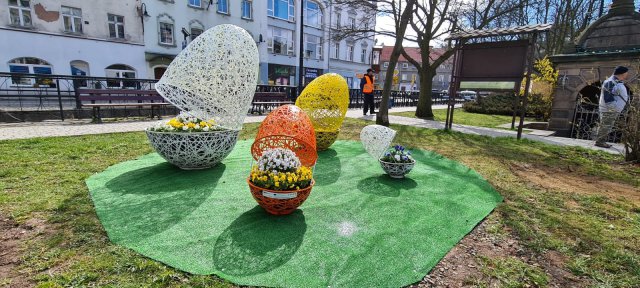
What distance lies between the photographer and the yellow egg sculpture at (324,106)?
21.2 ft

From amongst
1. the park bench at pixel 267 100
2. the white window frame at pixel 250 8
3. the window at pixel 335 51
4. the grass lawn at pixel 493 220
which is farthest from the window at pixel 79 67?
the window at pixel 335 51

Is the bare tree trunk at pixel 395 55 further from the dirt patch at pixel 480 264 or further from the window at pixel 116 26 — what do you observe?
the window at pixel 116 26

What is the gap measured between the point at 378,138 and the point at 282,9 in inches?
1105

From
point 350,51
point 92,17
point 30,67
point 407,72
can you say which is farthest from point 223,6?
point 407,72

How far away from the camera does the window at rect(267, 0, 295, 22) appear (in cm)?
2895

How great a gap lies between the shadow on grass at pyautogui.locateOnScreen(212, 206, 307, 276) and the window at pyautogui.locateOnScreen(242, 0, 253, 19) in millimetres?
26430

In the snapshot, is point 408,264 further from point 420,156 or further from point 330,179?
point 420,156

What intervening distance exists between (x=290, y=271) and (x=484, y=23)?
1397 centimetres

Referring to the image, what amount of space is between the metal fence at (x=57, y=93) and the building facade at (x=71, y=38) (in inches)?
50.2

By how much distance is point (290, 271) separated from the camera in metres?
2.51

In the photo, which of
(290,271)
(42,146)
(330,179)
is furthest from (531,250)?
(42,146)

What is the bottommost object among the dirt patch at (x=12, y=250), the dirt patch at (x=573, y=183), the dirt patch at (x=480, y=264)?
the dirt patch at (x=480, y=264)

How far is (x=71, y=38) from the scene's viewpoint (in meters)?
18.8

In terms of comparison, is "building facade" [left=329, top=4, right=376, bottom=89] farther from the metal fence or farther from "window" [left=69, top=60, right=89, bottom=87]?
"window" [left=69, top=60, right=89, bottom=87]
